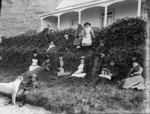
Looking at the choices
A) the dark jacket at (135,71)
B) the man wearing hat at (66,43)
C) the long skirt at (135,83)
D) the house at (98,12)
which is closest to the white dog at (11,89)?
the long skirt at (135,83)

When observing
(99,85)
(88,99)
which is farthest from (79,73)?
(88,99)

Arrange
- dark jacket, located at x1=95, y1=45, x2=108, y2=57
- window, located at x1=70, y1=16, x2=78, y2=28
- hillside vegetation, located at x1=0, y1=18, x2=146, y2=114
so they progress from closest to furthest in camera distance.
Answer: hillside vegetation, located at x1=0, y1=18, x2=146, y2=114, dark jacket, located at x1=95, y1=45, x2=108, y2=57, window, located at x1=70, y1=16, x2=78, y2=28

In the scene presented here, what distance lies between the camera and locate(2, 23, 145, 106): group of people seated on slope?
6.57 m

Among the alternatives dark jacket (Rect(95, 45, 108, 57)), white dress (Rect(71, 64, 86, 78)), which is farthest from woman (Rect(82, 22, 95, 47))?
white dress (Rect(71, 64, 86, 78))

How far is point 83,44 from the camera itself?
9.01 metres

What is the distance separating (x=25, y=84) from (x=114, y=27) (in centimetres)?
428

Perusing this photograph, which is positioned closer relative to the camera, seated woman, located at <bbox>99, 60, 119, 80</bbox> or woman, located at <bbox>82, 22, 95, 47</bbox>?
seated woman, located at <bbox>99, 60, 119, 80</bbox>

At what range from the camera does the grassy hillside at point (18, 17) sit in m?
20.1

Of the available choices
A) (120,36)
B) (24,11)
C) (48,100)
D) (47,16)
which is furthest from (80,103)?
(24,11)

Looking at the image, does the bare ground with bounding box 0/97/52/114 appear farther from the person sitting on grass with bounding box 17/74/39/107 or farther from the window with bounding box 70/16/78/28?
the window with bounding box 70/16/78/28

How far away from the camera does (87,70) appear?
27.5 feet

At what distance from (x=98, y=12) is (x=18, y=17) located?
9290mm

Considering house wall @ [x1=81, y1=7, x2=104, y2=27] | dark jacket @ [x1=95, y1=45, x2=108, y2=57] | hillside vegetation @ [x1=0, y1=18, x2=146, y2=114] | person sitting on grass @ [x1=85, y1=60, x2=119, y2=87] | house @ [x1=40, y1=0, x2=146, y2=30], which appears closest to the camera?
hillside vegetation @ [x1=0, y1=18, x2=146, y2=114]

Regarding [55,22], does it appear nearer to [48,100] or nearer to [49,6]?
[49,6]
